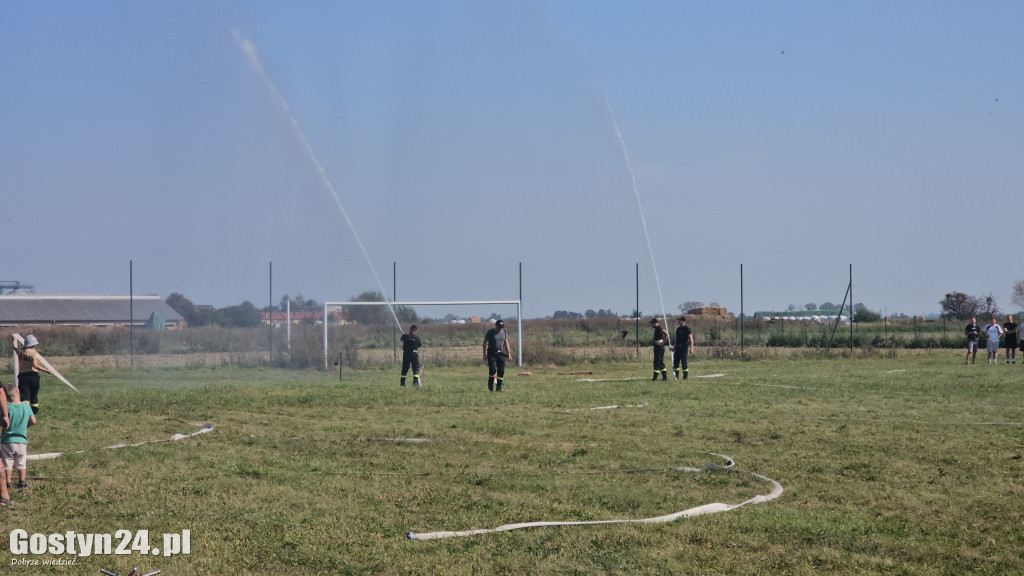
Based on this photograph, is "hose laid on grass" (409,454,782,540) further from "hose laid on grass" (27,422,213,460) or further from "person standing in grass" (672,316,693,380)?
"person standing in grass" (672,316,693,380)

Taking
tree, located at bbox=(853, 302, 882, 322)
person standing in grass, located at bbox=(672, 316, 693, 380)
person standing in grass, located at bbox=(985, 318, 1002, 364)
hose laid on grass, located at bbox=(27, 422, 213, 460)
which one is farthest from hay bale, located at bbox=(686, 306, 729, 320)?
hose laid on grass, located at bbox=(27, 422, 213, 460)

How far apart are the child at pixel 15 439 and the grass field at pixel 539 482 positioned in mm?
354

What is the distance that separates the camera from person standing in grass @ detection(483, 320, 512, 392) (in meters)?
22.2

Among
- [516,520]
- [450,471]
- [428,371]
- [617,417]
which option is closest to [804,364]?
[428,371]

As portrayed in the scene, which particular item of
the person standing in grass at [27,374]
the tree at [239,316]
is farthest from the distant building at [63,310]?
the person standing in grass at [27,374]

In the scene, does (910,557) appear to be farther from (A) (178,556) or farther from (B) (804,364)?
(B) (804,364)

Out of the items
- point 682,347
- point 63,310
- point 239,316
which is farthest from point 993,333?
point 63,310

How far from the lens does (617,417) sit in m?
16.0

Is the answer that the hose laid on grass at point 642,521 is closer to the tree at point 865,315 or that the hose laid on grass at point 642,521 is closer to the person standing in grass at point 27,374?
the person standing in grass at point 27,374

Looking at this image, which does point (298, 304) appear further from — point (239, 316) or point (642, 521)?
point (642, 521)

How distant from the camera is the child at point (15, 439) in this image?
30.5ft

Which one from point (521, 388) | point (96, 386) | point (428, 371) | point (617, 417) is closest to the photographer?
point (617, 417)

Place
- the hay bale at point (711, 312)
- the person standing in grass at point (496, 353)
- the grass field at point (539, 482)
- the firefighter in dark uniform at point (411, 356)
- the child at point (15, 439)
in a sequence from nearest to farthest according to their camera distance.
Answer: the grass field at point (539, 482), the child at point (15, 439), the person standing in grass at point (496, 353), the firefighter in dark uniform at point (411, 356), the hay bale at point (711, 312)

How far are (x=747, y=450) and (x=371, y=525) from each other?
5.81 meters
